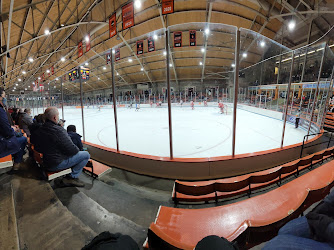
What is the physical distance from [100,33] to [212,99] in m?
15.3

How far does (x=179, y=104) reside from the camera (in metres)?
20.9

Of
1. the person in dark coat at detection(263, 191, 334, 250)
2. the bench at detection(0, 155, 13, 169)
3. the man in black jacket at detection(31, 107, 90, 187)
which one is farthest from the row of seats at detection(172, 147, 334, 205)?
the bench at detection(0, 155, 13, 169)

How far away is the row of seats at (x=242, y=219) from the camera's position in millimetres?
1040

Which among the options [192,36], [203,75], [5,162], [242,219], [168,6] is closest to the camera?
[242,219]

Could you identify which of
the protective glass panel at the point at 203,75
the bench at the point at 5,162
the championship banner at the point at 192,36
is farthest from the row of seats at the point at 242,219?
the protective glass panel at the point at 203,75

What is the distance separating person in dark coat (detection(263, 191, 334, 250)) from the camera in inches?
33.6

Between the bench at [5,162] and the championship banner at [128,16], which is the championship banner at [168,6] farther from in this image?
the bench at [5,162]

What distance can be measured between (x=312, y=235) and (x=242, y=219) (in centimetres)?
60

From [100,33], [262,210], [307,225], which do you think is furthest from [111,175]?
[100,33]

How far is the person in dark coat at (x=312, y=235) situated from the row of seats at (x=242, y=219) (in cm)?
10

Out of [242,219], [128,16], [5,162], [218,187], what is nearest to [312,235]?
[242,219]

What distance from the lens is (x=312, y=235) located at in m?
0.97

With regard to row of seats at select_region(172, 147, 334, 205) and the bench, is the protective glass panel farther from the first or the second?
the bench

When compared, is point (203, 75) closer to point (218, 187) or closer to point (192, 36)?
point (192, 36)
